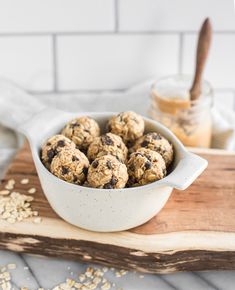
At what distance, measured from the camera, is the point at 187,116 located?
0.98 m

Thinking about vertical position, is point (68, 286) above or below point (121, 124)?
below

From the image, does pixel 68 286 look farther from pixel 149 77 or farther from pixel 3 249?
pixel 149 77

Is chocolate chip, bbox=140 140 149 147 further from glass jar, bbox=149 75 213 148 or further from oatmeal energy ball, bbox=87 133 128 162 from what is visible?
glass jar, bbox=149 75 213 148

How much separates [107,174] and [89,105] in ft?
1.31

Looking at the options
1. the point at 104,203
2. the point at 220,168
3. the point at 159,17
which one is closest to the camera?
the point at 104,203

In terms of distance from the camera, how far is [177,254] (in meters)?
0.75

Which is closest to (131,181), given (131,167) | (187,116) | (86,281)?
(131,167)

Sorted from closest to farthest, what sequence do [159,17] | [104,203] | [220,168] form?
1. [104,203]
2. [220,168]
3. [159,17]

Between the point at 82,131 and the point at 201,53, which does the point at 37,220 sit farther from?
the point at 201,53

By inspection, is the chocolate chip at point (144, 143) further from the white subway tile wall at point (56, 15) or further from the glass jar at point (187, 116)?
the white subway tile wall at point (56, 15)

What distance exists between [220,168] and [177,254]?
197 millimetres

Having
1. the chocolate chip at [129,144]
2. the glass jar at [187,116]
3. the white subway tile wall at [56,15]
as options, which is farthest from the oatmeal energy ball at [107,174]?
the white subway tile wall at [56,15]

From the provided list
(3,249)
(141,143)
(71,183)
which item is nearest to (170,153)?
(141,143)

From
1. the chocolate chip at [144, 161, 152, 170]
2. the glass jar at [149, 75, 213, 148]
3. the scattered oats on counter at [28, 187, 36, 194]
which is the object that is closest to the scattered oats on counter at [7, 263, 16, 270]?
the scattered oats on counter at [28, 187, 36, 194]
